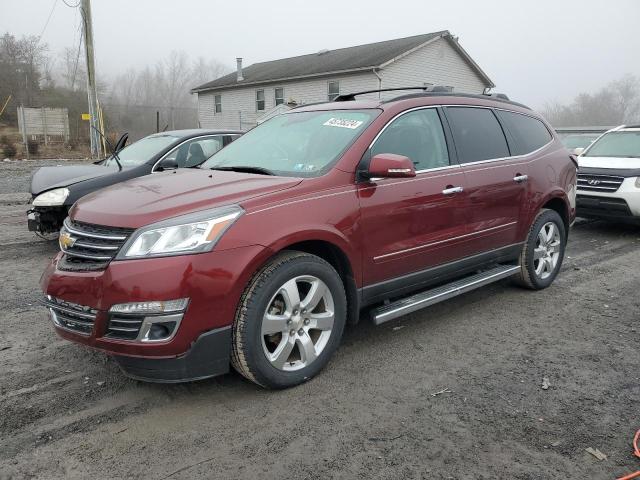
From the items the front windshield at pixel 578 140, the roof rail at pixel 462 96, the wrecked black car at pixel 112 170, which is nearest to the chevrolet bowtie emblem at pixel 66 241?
the wrecked black car at pixel 112 170

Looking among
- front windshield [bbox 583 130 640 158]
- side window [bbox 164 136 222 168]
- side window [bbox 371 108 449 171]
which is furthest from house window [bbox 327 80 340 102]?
side window [bbox 371 108 449 171]

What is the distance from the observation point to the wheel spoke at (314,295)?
10.4ft

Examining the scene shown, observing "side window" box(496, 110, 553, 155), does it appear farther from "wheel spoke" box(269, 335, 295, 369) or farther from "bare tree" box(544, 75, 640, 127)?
"bare tree" box(544, 75, 640, 127)

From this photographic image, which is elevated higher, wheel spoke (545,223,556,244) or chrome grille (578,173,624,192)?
chrome grille (578,173,624,192)

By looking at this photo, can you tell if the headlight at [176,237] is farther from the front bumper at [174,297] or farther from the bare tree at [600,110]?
the bare tree at [600,110]

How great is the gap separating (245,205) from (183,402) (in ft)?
3.98

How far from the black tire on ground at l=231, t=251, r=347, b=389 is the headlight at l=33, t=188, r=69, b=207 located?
397 centimetres

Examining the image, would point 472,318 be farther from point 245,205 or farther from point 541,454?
point 245,205

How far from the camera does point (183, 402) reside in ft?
10.1

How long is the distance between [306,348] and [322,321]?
19cm

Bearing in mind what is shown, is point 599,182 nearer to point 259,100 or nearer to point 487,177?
point 487,177

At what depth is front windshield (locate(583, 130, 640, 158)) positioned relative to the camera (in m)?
8.76

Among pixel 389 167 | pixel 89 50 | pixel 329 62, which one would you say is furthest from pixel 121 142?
pixel 329 62

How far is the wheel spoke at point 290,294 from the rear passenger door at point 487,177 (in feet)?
5.93
